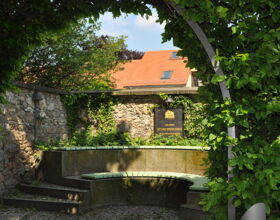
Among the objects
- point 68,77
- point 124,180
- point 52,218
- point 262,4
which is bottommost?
point 52,218

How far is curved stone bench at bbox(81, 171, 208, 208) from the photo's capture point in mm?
7102

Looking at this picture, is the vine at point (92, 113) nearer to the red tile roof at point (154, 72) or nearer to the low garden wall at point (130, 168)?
the low garden wall at point (130, 168)

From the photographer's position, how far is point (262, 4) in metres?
2.70

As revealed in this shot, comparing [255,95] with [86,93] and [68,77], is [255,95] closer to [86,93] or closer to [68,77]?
[86,93]

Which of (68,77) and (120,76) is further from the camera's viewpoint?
(120,76)

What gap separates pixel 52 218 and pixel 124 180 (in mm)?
1875

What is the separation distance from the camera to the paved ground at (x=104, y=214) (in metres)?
6.19

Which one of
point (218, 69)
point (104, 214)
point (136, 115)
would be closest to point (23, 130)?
point (104, 214)

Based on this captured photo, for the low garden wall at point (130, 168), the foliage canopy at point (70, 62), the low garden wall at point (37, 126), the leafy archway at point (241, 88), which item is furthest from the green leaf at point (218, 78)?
the foliage canopy at point (70, 62)

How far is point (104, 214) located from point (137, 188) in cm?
115

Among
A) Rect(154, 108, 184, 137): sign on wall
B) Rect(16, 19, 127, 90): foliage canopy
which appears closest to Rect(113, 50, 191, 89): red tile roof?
Rect(16, 19, 127, 90): foliage canopy

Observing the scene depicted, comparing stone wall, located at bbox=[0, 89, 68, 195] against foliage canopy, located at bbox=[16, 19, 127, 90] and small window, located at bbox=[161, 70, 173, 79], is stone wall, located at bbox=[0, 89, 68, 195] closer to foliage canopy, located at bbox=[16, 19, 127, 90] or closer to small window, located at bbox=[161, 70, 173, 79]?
foliage canopy, located at bbox=[16, 19, 127, 90]

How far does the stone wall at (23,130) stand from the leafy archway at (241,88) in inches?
210

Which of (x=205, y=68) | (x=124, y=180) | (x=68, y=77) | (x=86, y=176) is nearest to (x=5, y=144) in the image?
(x=86, y=176)
